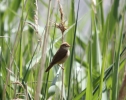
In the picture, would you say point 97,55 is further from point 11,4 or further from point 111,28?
point 11,4

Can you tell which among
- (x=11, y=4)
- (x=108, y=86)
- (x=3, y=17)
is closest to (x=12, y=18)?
(x=3, y=17)

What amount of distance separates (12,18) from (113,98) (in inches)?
52.8

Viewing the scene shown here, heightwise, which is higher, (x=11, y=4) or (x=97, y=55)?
(x=11, y=4)

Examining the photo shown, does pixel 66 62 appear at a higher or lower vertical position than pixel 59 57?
lower

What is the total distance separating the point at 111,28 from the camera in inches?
69.2

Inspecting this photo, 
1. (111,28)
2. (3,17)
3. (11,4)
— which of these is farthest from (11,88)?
(3,17)

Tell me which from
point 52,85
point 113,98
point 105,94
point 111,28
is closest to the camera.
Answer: point 113,98

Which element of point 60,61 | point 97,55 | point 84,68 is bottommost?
point 84,68

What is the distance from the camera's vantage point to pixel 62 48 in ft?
3.60

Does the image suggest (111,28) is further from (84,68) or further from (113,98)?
(113,98)

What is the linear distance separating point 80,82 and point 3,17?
0.92 m

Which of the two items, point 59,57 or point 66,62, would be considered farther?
point 66,62

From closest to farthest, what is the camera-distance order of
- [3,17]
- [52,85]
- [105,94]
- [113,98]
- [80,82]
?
[113,98], [105,94], [52,85], [80,82], [3,17]

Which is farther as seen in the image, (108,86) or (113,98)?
(108,86)
